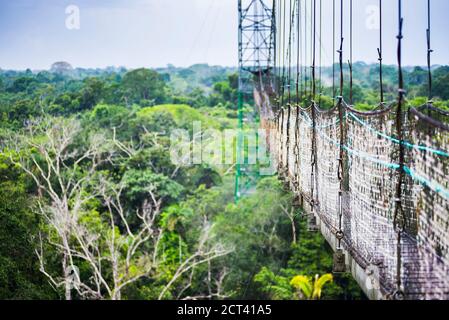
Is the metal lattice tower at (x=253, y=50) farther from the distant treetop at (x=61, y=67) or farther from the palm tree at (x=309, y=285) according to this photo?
the distant treetop at (x=61, y=67)

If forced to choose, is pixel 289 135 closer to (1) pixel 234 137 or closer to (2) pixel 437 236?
(2) pixel 437 236

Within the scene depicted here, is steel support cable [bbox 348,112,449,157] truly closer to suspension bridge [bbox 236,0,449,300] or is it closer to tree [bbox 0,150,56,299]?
suspension bridge [bbox 236,0,449,300]

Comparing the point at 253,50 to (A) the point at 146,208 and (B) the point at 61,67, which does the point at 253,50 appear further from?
(B) the point at 61,67

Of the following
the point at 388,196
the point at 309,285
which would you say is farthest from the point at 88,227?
the point at 388,196

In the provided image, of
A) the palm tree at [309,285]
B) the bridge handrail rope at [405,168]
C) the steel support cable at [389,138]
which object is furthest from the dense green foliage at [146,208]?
the steel support cable at [389,138]

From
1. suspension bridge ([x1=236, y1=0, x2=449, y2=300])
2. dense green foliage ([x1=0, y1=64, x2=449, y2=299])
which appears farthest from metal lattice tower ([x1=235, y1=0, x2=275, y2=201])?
suspension bridge ([x1=236, y1=0, x2=449, y2=300])
